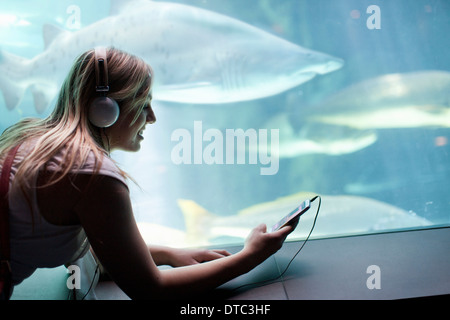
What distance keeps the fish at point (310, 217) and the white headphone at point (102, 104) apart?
964 mm

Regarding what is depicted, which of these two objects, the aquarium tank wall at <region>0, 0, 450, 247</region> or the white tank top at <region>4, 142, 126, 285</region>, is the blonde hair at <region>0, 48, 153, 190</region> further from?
the aquarium tank wall at <region>0, 0, 450, 247</region>

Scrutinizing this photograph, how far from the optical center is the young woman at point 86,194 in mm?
470

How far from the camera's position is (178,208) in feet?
5.08

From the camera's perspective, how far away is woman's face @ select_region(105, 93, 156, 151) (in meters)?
0.62

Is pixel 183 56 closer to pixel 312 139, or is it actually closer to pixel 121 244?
pixel 312 139

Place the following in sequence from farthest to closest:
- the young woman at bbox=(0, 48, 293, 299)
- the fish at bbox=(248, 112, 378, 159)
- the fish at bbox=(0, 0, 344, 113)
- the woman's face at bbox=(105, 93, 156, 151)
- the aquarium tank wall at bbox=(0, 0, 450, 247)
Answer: the fish at bbox=(248, 112, 378, 159) → the aquarium tank wall at bbox=(0, 0, 450, 247) → the fish at bbox=(0, 0, 344, 113) → the woman's face at bbox=(105, 93, 156, 151) → the young woman at bbox=(0, 48, 293, 299)

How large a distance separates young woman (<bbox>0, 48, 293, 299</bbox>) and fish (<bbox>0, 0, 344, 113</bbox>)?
34.0 inches

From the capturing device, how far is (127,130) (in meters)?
0.63

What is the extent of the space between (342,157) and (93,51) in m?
1.32

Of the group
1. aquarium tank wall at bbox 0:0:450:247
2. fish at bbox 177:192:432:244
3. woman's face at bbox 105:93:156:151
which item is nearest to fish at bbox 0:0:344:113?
aquarium tank wall at bbox 0:0:450:247
